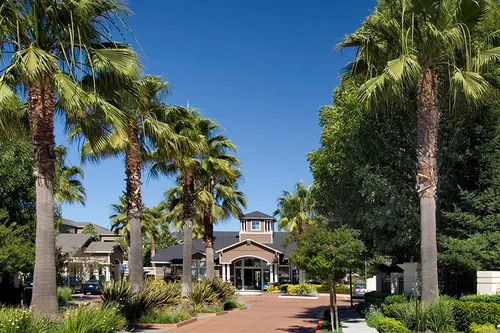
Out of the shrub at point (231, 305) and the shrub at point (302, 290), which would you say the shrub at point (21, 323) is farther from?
the shrub at point (302, 290)

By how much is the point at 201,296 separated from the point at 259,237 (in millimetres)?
35706

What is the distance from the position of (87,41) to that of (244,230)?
168 feet

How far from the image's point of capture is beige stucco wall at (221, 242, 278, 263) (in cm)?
5825

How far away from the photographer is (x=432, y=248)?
54.5ft

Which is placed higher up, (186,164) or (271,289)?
(186,164)

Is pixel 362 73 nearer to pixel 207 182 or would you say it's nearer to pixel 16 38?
pixel 16 38

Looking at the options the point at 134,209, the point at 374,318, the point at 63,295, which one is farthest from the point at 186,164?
the point at 63,295

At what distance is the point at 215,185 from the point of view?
36.3 metres

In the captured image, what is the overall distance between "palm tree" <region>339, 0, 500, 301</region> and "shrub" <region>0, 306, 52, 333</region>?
10.4 metres

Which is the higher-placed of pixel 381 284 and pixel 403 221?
pixel 403 221

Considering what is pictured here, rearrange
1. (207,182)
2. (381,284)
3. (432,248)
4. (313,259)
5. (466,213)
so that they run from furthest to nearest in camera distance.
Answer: (207,182)
(381,284)
(466,213)
(313,259)
(432,248)

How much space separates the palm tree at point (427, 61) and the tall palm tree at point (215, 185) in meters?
12.7

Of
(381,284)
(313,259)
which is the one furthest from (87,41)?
(381,284)

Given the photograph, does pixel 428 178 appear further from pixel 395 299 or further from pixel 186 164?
pixel 186 164
